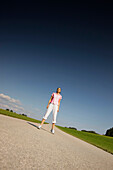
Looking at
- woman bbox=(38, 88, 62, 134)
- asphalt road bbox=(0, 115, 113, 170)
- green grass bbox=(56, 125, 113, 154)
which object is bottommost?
green grass bbox=(56, 125, 113, 154)

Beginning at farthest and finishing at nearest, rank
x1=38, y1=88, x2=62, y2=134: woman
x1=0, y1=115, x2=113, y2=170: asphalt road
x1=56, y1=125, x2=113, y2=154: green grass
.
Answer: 1. x1=56, y1=125, x2=113, y2=154: green grass
2. x1=38, y1=88, x2=62, y2=134: woman
3. x1=0, y1=115, x2=113, y2=170: asphalt road

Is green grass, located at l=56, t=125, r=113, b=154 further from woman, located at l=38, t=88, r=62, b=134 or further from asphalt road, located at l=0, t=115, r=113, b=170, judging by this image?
asphalt road, located at l=0, t=115, r=113, b=170

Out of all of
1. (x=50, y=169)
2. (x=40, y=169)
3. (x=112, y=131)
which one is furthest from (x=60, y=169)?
(x=112, y=131)

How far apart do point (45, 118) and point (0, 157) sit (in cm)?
434

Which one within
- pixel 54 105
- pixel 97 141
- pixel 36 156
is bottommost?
pixel 97 141

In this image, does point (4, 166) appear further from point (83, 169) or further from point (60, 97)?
point (60, 97)

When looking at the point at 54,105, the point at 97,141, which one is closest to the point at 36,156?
the point at 54,105

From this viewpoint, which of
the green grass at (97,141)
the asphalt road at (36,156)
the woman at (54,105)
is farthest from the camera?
the green grass at (97,141)

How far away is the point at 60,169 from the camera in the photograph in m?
1.52

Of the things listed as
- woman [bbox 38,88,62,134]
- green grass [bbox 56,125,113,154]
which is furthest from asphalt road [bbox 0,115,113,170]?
green grass [bbox 56,125,113,154]

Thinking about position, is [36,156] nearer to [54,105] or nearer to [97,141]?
[54,105]

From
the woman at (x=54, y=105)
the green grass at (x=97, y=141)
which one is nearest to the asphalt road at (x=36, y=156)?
the woman at (x=54, y=105)

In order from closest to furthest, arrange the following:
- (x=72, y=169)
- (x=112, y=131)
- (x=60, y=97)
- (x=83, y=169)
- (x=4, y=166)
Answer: (x=4, y=166) → (x=72, y=169) → (x=83, y=169) → (x=60, y=97) → (x=112, y=131)

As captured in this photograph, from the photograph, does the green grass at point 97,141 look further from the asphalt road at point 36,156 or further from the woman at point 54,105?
the asphalt road at point 36,156
